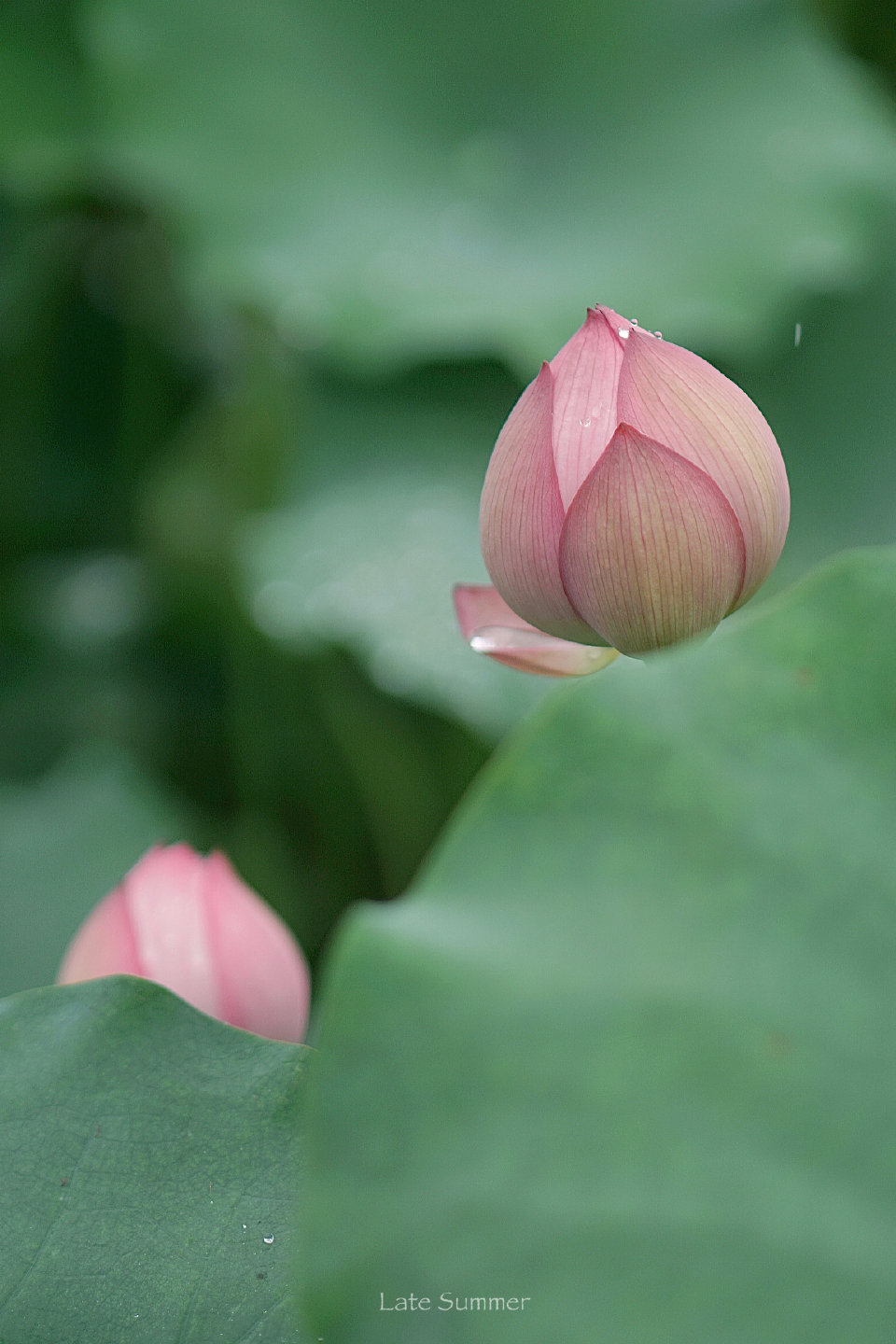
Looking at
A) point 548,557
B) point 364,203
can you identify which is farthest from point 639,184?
point 548,557

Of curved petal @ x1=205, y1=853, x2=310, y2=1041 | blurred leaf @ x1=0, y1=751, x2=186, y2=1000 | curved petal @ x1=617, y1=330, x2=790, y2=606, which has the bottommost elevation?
blurred leaf @ x1=0, y1=751, x2=186, y2=1000

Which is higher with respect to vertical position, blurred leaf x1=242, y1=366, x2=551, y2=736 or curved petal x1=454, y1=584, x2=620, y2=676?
curved petal x1=454, y1=584, x2=620, y2=676

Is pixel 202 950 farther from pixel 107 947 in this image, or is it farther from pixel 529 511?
pixel 529 511

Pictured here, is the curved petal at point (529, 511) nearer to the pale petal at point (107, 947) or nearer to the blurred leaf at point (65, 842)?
the pale petal at point (107, 947)

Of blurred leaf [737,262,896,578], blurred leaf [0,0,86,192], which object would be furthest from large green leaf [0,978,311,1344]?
blurred leaf [0,0,86,192]

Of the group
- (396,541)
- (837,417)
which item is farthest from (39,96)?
(837,417)

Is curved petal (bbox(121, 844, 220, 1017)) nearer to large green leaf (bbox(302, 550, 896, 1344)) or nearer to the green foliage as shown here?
the green foliage

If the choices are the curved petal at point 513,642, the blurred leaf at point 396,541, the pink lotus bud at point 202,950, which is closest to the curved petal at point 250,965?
the pink lotus bud at point 202,950
